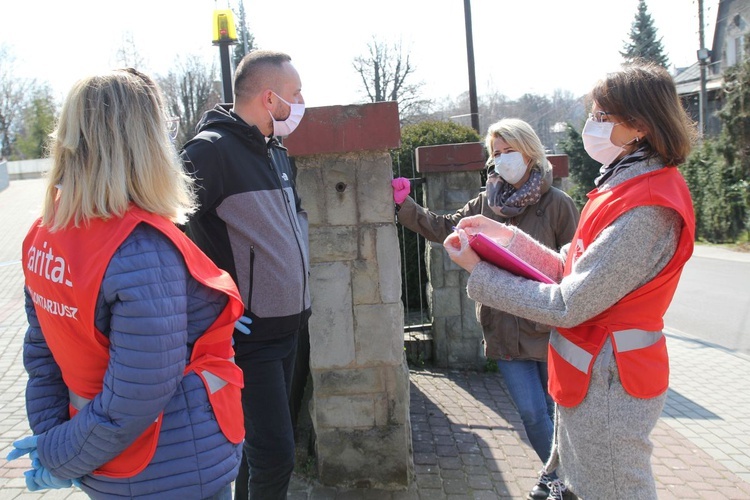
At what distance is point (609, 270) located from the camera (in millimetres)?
1714

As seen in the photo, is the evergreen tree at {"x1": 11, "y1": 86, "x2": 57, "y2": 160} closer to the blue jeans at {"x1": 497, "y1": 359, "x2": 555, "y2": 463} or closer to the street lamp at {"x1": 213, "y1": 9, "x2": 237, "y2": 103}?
the street lamp at {"x1": 213, "y1": 9, "x2": 237, "y2": 103}

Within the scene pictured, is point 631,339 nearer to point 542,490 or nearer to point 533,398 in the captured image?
point 533,398

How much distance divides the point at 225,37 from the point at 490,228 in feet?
14.0

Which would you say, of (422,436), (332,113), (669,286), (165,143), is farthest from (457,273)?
(165,143)

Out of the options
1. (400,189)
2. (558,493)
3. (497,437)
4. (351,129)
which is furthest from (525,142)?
(497,437)

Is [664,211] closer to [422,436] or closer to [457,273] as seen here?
[422,436]

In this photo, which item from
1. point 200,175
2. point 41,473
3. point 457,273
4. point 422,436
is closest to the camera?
point 41,473

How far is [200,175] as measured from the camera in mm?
2188

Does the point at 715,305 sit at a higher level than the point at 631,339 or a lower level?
lower

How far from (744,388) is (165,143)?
5674mm

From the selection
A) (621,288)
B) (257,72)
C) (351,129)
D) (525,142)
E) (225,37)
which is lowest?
(621,288)

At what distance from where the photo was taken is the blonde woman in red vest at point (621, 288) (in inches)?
67.9

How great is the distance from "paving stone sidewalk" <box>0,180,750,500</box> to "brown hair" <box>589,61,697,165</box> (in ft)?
6.95

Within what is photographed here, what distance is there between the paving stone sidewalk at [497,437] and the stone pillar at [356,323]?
0.20m
